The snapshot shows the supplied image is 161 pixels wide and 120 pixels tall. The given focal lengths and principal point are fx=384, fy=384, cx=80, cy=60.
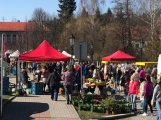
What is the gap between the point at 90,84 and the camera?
70.5 feet

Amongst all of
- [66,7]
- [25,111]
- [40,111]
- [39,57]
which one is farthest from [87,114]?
[66,7]

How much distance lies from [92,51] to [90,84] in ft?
142

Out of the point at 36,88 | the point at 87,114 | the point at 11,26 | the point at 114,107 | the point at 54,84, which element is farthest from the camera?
the point at 11,26

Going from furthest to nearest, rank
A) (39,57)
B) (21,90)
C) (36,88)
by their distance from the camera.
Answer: (39,57)
(36,88)
(21,90)

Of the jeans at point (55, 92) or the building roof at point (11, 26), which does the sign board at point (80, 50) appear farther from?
the building roof at point (11, 26)

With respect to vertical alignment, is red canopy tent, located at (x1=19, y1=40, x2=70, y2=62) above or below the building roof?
below

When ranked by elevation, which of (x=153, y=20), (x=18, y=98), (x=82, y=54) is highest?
(x=153, y=20)

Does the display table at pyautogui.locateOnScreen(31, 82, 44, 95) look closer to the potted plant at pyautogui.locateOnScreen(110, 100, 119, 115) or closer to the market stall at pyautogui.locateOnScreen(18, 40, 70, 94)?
the market stall at pyautogui.locateOnScreen(18, 40, 70, 94)

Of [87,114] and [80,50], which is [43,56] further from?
[87,114]

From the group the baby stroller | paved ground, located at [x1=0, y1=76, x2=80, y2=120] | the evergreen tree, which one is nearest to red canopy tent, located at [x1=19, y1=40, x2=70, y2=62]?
the baby stroller

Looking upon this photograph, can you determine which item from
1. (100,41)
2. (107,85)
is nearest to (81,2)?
(100,41)

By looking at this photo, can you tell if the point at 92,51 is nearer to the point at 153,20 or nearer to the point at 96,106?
the point at 153,20

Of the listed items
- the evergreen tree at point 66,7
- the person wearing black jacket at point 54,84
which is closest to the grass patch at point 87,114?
the person wearing black jacket at point 54,84

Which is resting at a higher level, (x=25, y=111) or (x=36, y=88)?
(x=36, y=88)
